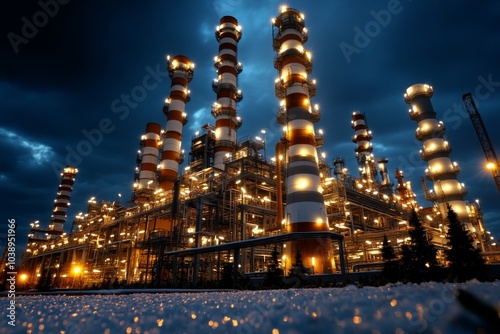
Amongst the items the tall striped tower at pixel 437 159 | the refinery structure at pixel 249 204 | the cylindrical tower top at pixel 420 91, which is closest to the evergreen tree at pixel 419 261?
the refinery structure at pixel 249 204

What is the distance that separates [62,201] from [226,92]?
54170 millimetres

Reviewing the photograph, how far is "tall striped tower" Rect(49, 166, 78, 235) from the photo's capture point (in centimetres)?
6904

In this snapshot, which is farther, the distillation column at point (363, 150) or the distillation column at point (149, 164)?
the distillation column at point (363, 150)

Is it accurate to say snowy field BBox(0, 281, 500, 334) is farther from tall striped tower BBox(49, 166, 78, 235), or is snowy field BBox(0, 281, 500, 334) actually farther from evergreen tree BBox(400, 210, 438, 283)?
tall striped tower BBox(49, 166, 78, 235)

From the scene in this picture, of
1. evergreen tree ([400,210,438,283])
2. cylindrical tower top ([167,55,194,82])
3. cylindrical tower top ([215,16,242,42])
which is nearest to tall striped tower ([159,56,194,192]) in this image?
cylindrical tower top ([167,55,194,82])

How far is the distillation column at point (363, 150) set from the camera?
57.2m

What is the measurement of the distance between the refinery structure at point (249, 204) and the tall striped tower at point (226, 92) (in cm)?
20

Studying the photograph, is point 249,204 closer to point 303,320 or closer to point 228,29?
point 303,320

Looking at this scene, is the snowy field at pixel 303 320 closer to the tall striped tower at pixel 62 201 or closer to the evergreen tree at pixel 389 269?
the evergreen tree at pixel 389 269

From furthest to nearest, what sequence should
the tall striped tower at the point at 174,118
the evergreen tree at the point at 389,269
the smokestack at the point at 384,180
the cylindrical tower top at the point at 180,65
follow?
the smokestack at the point at 384,180 → the cylindrical tower top at the point at 180,65 → the tall striped tower at the point at 174,118 → the evergreen tree at the point at 389,269

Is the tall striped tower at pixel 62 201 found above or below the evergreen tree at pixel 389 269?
above

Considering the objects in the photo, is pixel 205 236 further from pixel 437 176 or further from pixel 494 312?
pixel 437 176

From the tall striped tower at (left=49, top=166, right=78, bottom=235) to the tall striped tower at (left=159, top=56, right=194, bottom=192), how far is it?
129 ft

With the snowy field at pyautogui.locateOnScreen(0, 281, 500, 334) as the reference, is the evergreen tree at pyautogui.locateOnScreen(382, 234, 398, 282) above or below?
above
